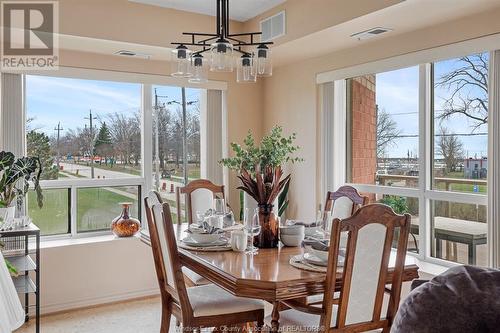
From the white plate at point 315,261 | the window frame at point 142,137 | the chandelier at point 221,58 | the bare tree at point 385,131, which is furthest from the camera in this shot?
the window frame at point 142,137

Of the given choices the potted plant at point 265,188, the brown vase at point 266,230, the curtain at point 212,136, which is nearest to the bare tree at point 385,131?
the potted plant at point 265,188

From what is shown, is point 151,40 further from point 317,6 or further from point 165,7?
point 317,6

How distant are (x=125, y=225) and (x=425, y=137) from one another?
280 cm

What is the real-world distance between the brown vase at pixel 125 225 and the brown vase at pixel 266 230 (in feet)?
6.32

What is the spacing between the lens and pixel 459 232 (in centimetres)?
322

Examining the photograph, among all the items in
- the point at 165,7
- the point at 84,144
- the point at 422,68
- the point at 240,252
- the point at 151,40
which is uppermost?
the point at 165,7

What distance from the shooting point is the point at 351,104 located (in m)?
4.16

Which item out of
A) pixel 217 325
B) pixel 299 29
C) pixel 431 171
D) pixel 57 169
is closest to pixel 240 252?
pixel 217 325

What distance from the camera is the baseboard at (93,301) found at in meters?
3.75

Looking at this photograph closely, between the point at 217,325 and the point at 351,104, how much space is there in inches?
101

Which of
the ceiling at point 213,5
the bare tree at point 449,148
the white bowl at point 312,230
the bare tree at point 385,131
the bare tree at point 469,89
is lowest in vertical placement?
the white bowl at point 312,230

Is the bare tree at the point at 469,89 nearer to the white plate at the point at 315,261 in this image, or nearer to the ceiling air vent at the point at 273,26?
the ceiling air vent at the point at 273,26

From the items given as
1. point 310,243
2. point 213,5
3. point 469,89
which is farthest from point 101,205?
point 469,89

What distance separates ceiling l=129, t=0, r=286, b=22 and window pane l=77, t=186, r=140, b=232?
1.82 m
